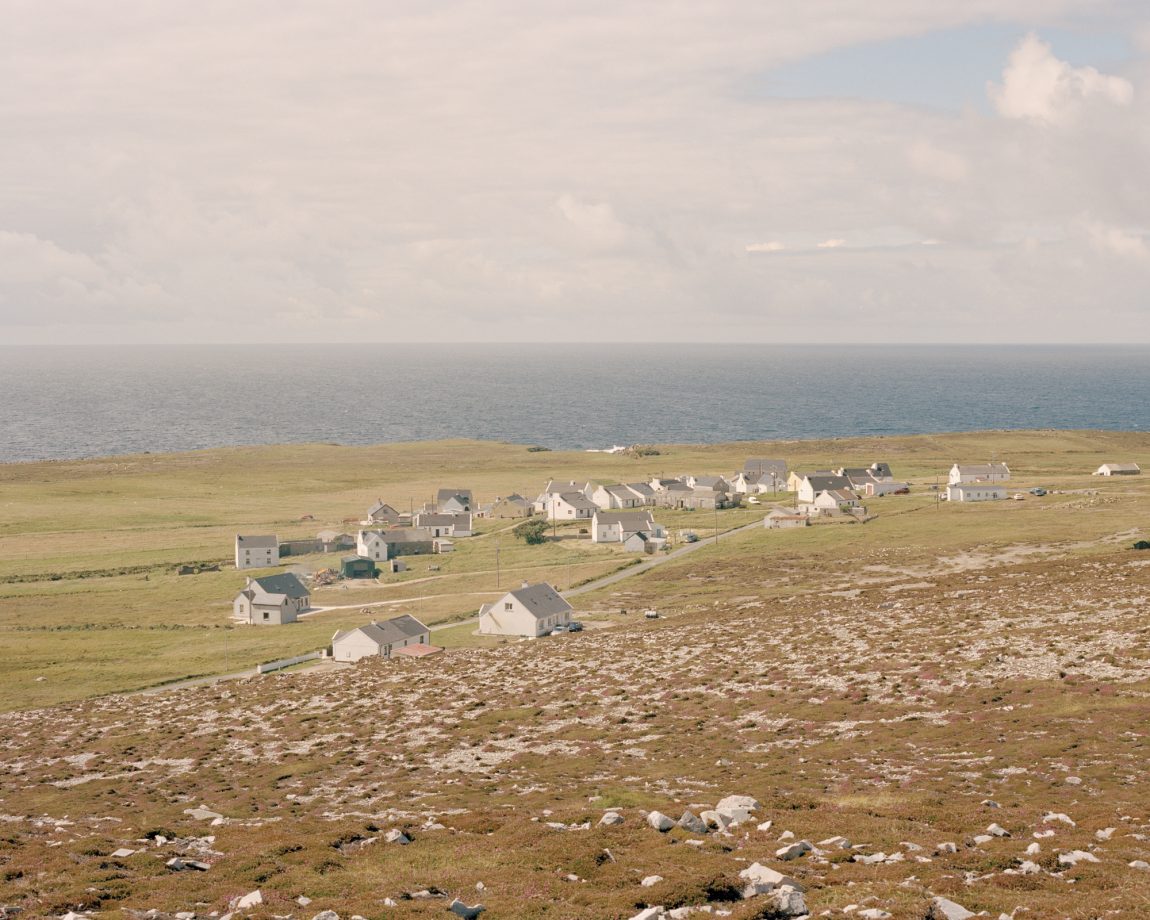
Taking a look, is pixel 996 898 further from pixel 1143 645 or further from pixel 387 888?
pixel 1143 645

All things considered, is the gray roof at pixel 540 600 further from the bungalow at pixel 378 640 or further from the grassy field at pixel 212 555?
the bungalow at pixel 378 640

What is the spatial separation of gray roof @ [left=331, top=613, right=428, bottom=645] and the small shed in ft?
128

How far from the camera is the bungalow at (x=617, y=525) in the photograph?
416 feet

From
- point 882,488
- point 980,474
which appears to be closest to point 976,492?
point 980,474

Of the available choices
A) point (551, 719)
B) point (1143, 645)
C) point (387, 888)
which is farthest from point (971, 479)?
point (387, 888)

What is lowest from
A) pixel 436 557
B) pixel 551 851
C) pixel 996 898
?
pixel 436 557

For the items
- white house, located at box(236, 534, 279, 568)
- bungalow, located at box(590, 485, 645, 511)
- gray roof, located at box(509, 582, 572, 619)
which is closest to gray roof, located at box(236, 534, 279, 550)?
white house, located at box(236, 534, 279, 568)

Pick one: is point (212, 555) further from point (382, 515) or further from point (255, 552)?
point (382, 515)

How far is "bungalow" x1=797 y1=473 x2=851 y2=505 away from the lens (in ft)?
463

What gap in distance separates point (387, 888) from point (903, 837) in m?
11.5

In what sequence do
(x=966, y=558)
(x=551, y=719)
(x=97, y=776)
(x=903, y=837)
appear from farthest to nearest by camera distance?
(x=966, y=558) < (x=551, y=719) < (x=97, y=776) < (x=903, y=837)

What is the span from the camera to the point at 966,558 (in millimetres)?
93375

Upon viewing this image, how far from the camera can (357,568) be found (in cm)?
11656

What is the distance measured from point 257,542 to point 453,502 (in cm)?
3947
